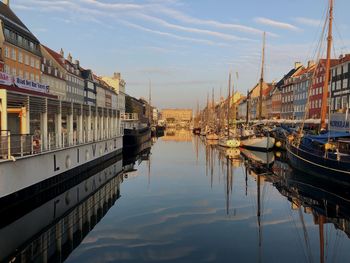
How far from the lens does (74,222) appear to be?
17.1 metres

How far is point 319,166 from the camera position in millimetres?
28844

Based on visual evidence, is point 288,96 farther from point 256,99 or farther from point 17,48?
point 17,48

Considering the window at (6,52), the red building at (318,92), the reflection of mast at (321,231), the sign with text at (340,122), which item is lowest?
the reflection of mast at (321,231)

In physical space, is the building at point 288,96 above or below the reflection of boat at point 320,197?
above

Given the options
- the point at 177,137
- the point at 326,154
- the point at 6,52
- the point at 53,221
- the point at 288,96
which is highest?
the point at 6,52

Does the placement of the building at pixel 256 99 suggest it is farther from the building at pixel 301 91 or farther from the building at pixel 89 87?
the building at pixel 89 87

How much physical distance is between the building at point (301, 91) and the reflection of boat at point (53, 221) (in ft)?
233

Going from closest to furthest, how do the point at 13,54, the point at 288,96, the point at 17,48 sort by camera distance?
1. the point at 13,54
2. the point at 17,48
3. the point at 288,96

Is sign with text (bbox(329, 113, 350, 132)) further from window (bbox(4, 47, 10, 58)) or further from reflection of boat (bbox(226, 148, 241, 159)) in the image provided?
window (bbox(4, 47, 10, 58))

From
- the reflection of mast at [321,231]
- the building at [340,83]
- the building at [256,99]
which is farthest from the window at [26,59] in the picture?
the building at [256,99]

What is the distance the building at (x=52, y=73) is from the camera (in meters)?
80.4

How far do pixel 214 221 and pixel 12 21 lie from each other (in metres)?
59.7

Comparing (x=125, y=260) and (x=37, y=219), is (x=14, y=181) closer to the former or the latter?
(x=37, y=219)

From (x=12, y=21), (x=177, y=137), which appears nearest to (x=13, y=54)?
(x=12, y=21)
